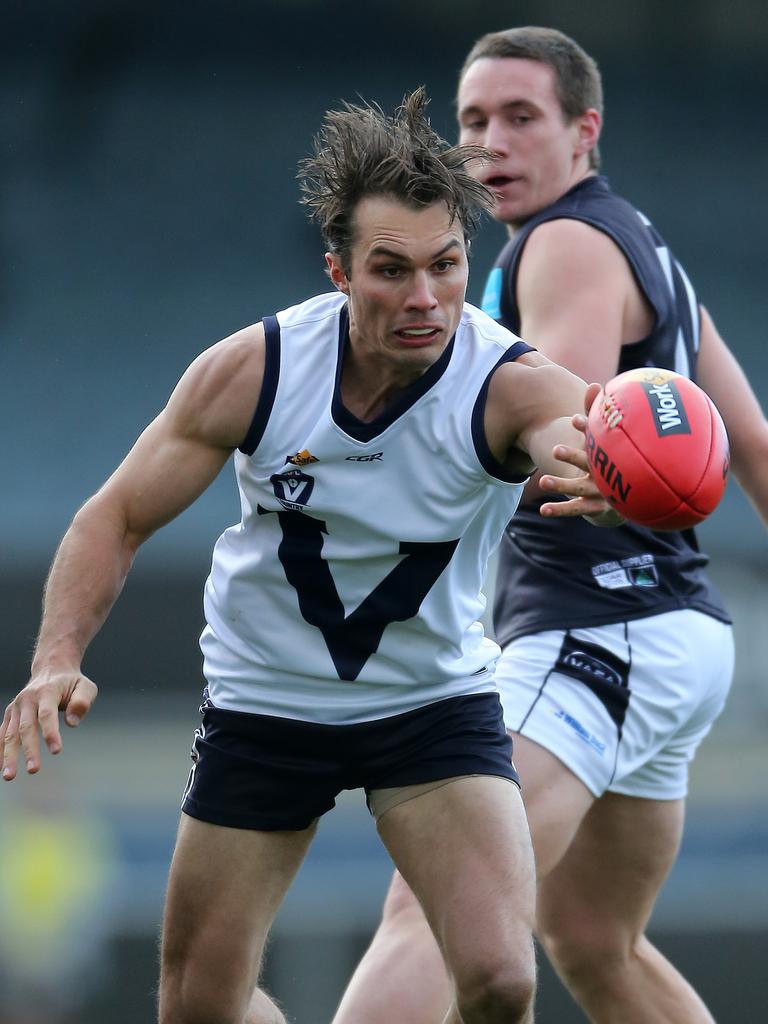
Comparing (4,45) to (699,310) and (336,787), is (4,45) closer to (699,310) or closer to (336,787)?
(699,310)

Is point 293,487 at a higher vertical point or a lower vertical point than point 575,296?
lower

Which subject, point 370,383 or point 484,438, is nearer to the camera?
point 484,438

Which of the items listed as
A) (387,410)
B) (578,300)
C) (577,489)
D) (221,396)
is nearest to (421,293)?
(387,410)

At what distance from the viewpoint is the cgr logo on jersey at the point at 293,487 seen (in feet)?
13.4

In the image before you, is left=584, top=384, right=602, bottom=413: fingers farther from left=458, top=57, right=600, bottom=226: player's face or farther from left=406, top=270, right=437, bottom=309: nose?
left=458, top=57, right=600, bottom=226: player's face

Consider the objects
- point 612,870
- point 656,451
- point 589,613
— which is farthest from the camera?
point 612,870

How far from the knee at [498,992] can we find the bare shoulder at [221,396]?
1.40 metres

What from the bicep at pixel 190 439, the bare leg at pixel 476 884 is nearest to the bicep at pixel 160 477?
the bicep at pixel 190 439

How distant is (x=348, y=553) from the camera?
4.09 meters

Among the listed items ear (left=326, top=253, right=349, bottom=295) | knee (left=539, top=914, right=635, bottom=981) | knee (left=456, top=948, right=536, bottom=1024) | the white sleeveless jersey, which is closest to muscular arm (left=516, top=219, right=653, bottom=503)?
the white sleeveless jersey

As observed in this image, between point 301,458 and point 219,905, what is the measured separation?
1.13 meters

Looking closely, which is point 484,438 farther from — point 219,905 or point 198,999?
point 198,999

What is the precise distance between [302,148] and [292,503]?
38.8 ft

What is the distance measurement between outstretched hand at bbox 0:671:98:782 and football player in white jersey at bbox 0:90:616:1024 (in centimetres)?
2
